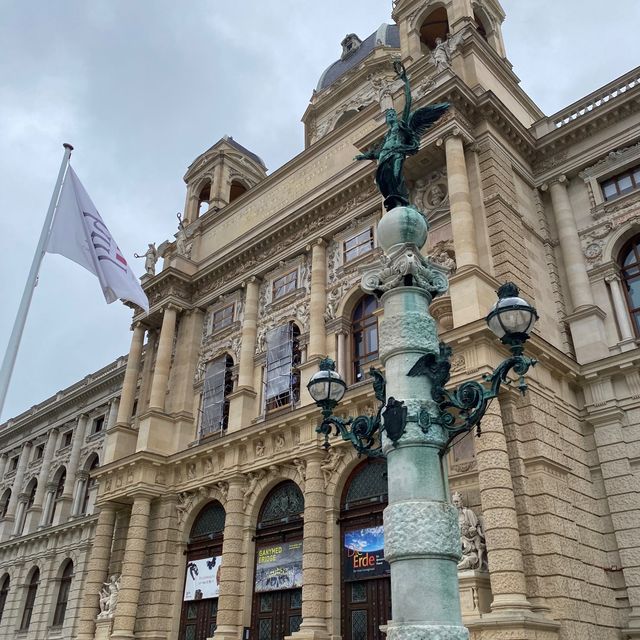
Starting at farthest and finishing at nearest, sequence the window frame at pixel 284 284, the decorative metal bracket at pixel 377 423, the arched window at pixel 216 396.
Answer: the window frame at pixel 284 284 < the arched window at pixel 216 396 < the decorative metal bracket at pixel 377 423

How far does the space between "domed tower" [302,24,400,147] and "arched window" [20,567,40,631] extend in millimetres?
26277

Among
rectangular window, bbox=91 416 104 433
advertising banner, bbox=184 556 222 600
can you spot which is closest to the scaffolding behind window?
advertising banner, bbox=184 556 222 600

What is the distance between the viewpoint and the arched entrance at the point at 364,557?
15.6m

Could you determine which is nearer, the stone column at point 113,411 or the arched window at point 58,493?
the stone column at point 113,411

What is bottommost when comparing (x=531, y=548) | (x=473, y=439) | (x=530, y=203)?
(x=531, y=548)

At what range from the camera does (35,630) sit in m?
31.5

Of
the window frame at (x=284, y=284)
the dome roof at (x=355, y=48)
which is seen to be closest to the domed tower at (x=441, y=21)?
the dome roof at (x=355, y=48)

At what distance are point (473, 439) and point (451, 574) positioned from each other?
9370mm

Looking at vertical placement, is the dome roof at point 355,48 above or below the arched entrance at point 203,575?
above

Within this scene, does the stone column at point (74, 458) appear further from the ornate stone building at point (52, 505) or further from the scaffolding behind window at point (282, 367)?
the scaffolding behind window at point (282, 367)

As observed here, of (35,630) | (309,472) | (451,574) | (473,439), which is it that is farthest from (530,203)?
(35,630)

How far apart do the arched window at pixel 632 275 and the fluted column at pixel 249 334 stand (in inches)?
457

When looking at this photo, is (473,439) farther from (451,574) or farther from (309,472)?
(451,574)

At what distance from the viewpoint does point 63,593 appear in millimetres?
31938
